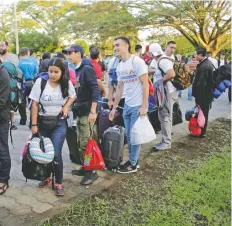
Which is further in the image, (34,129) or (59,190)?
(59,190)

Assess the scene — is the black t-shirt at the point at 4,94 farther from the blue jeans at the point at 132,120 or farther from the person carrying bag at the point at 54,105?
the blue jeans at the point at 132,120

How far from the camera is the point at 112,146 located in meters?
4.03

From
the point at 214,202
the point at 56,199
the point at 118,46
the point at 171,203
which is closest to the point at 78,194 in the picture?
the point at 56,199

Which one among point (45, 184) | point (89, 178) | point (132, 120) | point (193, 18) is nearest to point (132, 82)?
point (132, 120)

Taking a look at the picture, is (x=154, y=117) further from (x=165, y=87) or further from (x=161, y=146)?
(x=165, y=87)

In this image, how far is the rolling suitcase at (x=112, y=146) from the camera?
13.2 feet

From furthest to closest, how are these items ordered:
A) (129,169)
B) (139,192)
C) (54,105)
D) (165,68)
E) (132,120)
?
(165,68) < (129,169) < (132,120) < (139,192) < (54,105)

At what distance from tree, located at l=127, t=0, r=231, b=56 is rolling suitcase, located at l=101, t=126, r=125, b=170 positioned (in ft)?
46.3

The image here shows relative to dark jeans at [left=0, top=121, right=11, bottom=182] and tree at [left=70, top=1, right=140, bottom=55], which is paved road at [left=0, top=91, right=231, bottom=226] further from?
tree at [left=70, top=1, right=140, bottom=55]

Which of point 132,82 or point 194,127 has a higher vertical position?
point 132,82

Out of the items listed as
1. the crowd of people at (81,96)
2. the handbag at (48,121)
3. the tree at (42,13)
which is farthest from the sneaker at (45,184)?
the tree at (42,13)

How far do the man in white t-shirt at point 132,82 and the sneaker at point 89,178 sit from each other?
16.4 inches

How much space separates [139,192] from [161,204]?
378 millimetres

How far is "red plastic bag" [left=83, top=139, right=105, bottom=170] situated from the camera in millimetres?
3795
